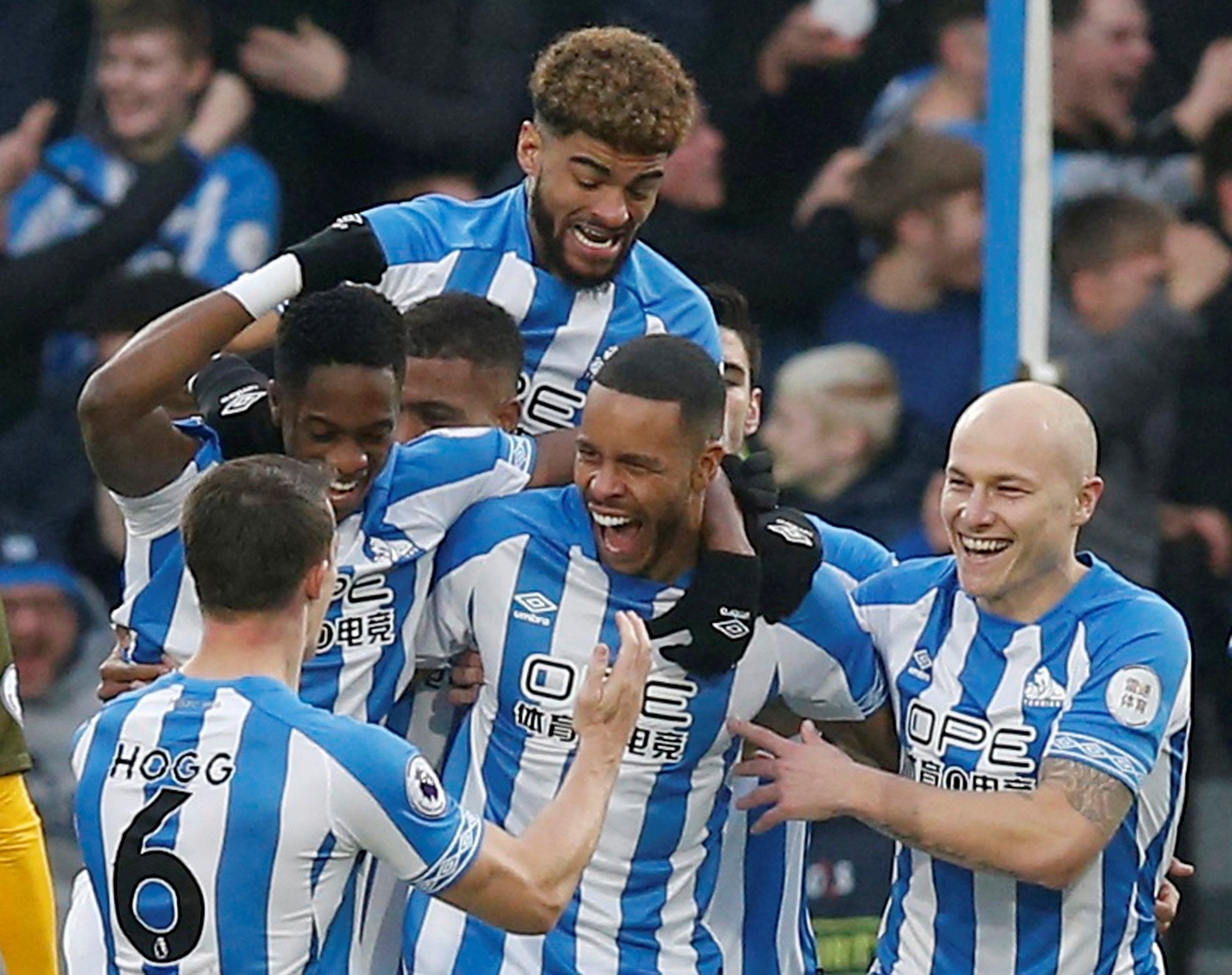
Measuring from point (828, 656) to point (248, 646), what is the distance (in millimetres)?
1311

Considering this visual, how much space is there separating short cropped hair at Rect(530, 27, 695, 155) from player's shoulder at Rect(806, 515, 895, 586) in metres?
0.88

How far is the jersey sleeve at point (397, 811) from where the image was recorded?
3896 mm

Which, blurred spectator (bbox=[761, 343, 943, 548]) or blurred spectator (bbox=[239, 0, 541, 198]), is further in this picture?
blurred spectator (bbox=[761, 343, 943, 548])

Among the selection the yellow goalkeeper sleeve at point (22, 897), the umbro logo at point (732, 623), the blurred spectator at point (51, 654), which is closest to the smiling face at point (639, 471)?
the umbro logo at point (732, 623)

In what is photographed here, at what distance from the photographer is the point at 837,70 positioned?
309 inches

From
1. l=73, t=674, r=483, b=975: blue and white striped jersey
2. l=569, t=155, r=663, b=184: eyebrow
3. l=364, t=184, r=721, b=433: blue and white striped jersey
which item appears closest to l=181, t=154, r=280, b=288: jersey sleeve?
l=364, t=184, r=721, b=433: blue and white striped jersey

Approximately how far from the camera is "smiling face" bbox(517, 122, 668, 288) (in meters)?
5.01

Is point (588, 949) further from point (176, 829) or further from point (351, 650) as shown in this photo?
point (176, 829)

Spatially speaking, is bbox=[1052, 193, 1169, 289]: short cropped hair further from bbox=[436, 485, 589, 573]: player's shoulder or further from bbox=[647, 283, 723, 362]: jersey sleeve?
bbox=[436, 485, 589, 573]: player's shoulder

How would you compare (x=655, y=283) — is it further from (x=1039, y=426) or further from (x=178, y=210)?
(x=178, y=210)

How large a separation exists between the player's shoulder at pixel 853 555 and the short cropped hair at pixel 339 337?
1.08 metres

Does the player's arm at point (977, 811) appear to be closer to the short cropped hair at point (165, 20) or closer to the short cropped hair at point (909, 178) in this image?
the short cropped hair at point (909, 178)

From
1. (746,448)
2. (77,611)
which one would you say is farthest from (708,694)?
(77,611)

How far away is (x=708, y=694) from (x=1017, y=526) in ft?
2.21
